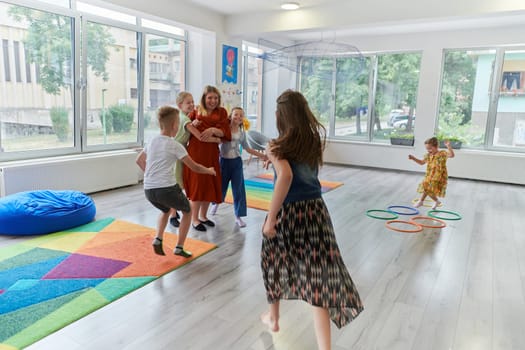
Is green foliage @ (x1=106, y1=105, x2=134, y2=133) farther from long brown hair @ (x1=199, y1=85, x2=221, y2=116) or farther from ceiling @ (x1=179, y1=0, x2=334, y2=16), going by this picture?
long brown hair @ (x1=199, y1=85, x2=221, y2=116)

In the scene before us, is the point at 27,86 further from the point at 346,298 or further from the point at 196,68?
the point at 346,298

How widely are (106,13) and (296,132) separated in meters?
5.01

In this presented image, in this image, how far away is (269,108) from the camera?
9.62 meters

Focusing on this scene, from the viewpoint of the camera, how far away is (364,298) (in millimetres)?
2713

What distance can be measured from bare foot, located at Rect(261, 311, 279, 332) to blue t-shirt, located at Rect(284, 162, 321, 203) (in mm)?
813

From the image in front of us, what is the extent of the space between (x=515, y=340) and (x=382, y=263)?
120 cm

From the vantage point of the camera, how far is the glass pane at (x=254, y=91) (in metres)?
8.93

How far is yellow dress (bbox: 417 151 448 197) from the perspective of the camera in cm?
526

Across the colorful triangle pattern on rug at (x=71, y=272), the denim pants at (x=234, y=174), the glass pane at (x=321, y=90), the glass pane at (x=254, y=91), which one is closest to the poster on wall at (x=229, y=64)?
the glass pane at (x=254, y=91)

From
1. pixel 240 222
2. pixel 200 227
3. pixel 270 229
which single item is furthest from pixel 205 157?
pixel 270 229

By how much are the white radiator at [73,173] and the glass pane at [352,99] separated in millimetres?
5209

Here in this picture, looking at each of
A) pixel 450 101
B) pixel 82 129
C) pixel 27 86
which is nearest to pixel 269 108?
pixel 450 101

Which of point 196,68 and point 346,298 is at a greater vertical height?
point 196,68

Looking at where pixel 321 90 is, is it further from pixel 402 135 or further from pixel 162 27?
pixel 162 27
